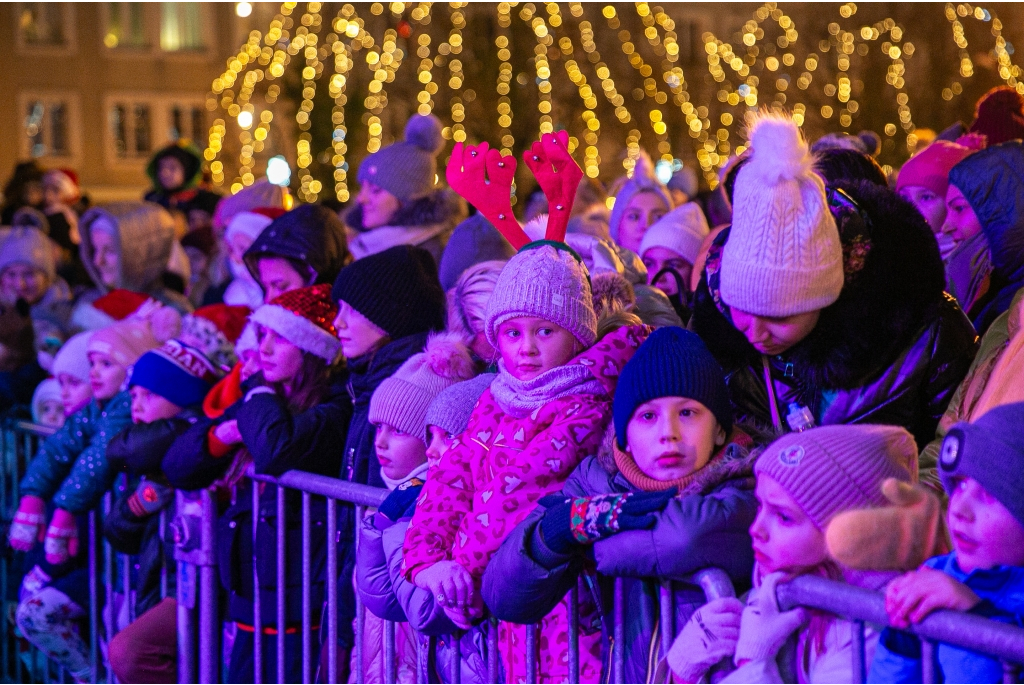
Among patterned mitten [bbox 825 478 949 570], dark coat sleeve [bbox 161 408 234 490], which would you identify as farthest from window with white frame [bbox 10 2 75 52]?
patterned mitten [bbox 825 478 949 570]

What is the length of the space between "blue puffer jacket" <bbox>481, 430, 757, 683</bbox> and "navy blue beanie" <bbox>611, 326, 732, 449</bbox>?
0.12m

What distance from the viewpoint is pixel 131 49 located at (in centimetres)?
3375

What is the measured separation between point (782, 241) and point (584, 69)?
1485cm

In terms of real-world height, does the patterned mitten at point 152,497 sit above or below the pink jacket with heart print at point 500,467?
below

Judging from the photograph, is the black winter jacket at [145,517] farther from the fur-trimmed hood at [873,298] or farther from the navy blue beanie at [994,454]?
the navy blue beanie at [994,454]

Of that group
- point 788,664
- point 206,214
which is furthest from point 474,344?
point 206,214

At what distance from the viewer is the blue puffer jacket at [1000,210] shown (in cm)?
404

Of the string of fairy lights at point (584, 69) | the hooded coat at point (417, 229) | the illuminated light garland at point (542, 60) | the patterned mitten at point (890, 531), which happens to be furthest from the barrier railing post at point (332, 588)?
the illuminated light garland at point (542, 60)

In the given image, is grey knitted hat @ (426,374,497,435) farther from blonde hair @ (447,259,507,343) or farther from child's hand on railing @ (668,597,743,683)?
child's hand on railing @ (668,597,743,683)

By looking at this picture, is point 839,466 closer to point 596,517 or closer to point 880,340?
Result: point 596,517

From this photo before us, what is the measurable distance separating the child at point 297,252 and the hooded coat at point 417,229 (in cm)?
72

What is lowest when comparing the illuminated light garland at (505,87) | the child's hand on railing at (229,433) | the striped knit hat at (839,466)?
the child's hand on railing at (229,433)

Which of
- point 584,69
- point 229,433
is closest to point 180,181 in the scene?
point 229,433

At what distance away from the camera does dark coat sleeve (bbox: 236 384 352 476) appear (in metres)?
4.62
